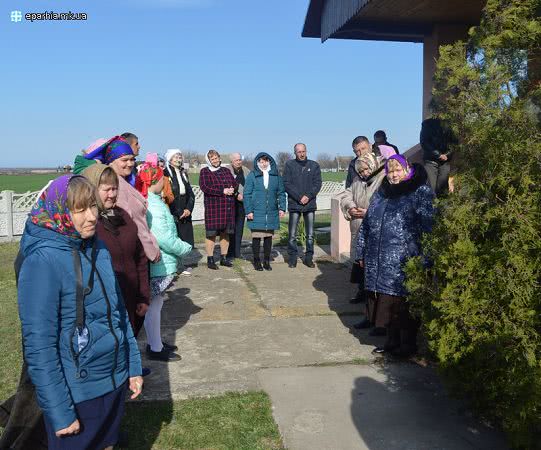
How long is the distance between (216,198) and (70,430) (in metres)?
6.31

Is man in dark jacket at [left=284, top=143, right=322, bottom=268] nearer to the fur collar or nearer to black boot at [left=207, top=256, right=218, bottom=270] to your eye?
black boot at [left=207, top=256, right=218, bottom=270]

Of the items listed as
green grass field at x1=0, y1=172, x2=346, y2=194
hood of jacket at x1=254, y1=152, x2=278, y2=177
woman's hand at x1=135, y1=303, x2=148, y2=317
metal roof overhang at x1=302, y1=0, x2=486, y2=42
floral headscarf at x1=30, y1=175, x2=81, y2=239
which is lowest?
green grass field at x1=0, y1=172, x2=346, y2=194

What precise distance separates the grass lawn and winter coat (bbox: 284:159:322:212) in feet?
15.6

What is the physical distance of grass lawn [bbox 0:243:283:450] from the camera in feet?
10.8

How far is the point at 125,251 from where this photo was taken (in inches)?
136

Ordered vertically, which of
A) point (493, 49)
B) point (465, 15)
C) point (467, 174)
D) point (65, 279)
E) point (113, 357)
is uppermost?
point (465, 15)

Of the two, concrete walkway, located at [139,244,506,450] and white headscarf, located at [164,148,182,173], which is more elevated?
white headscarf, located at [164,148,182,173]

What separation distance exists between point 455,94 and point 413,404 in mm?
1961

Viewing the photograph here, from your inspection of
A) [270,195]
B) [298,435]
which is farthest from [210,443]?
[270,195]

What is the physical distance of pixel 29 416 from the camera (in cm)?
A: 265

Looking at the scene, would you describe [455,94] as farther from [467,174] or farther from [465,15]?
[465,15]

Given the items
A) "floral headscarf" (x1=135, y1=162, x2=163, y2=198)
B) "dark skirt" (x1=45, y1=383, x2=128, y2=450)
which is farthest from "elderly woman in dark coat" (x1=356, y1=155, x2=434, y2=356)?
"dark skirt" (x1=45, y1=383, x2=128, y2=450)

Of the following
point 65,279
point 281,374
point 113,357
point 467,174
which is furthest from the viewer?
point 281,374

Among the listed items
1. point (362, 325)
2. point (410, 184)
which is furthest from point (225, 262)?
point (410, 184)
